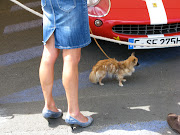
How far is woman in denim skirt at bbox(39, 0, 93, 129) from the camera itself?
2369 mm

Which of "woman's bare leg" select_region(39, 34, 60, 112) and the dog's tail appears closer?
"woman's bare leg" select_region(39, 34, 60, 112)

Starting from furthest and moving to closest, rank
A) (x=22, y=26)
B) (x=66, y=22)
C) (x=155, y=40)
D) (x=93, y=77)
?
1. (x=22, y=26)
2. (x=155, y=40)
3. (x=93, y=77)
4. (x=66, y=22)

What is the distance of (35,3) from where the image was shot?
276 inches

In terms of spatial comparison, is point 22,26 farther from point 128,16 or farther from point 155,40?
point 155,40

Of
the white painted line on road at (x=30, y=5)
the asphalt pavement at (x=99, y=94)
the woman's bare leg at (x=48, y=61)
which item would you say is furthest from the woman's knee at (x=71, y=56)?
the white painted line on road at (x=30, y=5)

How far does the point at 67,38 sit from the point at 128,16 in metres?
1.57

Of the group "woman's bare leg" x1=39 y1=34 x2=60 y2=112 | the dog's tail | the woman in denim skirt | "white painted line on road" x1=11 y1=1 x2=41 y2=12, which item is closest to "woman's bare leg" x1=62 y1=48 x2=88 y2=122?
the woman in denim skirt

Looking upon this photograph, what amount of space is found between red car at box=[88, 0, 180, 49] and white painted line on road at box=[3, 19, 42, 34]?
225 centimetres

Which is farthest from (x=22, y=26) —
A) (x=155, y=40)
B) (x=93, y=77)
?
(x=155, y=40)

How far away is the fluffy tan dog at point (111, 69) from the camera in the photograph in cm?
358

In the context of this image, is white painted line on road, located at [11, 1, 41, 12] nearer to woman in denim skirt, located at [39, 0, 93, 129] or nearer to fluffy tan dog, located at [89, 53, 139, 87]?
fluffy tan dog, located at [89, 53, 139, 87]

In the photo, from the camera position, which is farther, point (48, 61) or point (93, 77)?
point (93, 77)

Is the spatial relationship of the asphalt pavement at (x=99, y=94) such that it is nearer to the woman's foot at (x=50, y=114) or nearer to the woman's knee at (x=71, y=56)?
the woman's foot at (x=50, y=114)

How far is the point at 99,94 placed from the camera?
3.44m
